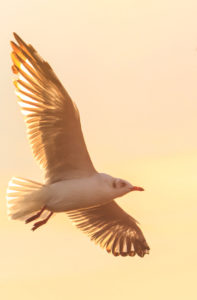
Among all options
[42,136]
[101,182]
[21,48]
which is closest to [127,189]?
[101,182]

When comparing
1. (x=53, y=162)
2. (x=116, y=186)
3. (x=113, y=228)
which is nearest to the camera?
(x=116, y=186)

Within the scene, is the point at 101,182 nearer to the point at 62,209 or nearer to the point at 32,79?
the point at 62,209

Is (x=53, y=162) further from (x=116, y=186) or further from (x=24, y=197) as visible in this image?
(x=116, y=186)

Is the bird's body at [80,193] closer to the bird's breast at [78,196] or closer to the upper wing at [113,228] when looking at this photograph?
the bird's breast at [78,196]

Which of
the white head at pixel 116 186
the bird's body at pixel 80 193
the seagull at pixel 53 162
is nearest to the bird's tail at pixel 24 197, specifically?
the seagull at pixel 53 162

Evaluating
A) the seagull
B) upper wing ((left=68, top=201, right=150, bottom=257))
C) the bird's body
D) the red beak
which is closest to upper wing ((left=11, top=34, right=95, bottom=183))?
the seagull

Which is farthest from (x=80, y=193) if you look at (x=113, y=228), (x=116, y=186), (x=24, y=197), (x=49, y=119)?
(x=113, y=228)
